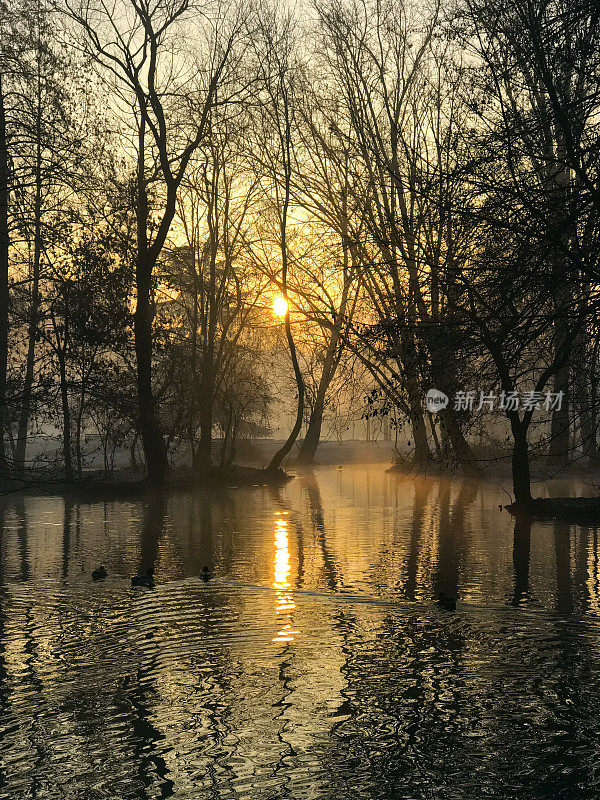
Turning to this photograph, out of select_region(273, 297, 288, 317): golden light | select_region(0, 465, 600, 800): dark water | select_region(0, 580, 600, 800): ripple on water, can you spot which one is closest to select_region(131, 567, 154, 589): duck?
select_region(0, 465, 600, 800): dark water

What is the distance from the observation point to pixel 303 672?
27.5 feet

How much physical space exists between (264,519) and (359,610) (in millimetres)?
11277

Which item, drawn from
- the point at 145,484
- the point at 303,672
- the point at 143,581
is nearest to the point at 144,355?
the point at 145,484

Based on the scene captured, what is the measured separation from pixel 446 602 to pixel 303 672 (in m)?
3.12

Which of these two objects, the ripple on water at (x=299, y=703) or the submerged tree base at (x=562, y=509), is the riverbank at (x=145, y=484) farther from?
the ripple on water at (x=299, y=703)

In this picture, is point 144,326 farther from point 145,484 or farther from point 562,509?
point 562,509

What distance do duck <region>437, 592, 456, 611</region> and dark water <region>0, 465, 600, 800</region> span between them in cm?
15

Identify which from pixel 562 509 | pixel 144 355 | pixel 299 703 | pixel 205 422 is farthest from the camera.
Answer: pixel 205 422

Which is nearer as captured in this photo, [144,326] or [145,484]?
[144,326]

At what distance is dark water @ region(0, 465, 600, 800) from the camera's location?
19.9 ft

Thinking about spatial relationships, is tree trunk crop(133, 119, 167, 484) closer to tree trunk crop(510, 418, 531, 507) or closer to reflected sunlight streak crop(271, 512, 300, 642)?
reflected sunlight streak crop(271, 512, 300, 642)

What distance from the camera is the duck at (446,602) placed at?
1091cm

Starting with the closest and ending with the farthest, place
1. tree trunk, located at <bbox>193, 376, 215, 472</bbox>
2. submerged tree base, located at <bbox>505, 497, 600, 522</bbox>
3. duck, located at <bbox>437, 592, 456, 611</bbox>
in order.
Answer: duck, located at <bbox>437, 592, 456, 611</bbox>, submerged tree base, located at <bbox>505, 497, 600, 522</bbox>, tree trunk, located at <bbox>193, 376, 215, 472</bbox>

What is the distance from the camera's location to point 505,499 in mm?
26750
